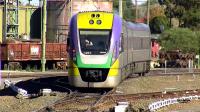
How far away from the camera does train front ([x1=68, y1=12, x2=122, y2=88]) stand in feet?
78.4

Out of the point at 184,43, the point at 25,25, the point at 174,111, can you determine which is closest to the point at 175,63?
the point at 184,43

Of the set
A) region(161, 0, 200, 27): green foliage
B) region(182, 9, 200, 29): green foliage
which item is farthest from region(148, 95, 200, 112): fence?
region(161, 0, 200, 27): green foliage

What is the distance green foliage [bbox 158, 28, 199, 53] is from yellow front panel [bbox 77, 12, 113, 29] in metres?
47.9

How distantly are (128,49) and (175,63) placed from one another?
3725 cm

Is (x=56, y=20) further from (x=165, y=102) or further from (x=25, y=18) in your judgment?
(x=165, y=102)

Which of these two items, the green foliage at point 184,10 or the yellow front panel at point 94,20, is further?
the green foliage at point 184,10

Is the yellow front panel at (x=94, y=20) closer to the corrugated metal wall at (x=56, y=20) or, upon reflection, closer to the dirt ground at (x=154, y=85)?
the dirt ground at (x=154, y=85)

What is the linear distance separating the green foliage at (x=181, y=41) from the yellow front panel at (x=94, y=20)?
4785cm

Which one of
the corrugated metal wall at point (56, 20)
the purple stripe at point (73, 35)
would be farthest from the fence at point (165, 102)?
the corrugated metal wall at point (56, 20)

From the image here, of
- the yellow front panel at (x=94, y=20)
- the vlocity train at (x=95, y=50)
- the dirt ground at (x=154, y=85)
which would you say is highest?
the yellow front panel at (x=94, y=20)

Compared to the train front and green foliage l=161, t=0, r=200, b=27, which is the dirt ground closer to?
the train front

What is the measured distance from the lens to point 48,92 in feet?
76.5

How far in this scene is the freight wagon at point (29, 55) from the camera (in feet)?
175

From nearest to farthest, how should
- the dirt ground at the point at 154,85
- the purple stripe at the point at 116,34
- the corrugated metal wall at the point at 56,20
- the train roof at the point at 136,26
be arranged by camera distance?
the purple stripe at the point at 116,34 < the dirt ground at the point at 154,85 < the train roof at the point at 136,26 < the corrugated metal wall at the point at 56,20
